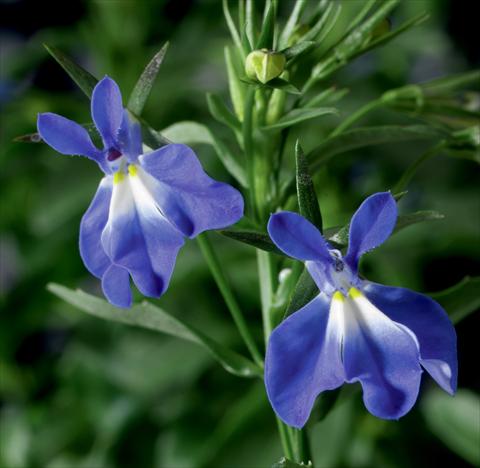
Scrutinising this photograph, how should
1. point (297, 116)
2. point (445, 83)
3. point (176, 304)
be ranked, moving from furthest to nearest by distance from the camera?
point (176, 304) → point (445, 83) → point (297, 116)

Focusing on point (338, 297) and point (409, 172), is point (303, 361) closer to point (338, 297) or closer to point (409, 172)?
point (338, 297)

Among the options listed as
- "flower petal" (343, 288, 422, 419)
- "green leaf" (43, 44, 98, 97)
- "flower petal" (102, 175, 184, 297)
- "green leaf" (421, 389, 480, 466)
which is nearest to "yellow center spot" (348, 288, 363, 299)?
"flower petal" (343, 288, 422, 419)

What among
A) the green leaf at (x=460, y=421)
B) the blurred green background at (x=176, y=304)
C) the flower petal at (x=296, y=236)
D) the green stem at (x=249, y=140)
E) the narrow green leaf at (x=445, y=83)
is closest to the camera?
the flower petal at (x=296, y=236)

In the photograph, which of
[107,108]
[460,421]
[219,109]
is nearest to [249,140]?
[219,109]

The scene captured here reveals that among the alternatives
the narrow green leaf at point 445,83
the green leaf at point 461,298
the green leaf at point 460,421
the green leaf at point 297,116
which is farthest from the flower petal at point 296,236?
the green leaf at point 460,421

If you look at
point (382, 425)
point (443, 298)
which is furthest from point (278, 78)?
point (382, 425)

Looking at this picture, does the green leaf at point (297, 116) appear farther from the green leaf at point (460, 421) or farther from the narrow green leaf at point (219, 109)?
the green leaf at point (460, 421)

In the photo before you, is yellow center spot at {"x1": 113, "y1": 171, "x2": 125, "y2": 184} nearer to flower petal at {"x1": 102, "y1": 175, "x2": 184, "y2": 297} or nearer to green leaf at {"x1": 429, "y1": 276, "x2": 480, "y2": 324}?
flower petal at {"x1": 102, "y1": 175, "x2": 184, "y2": 297}
